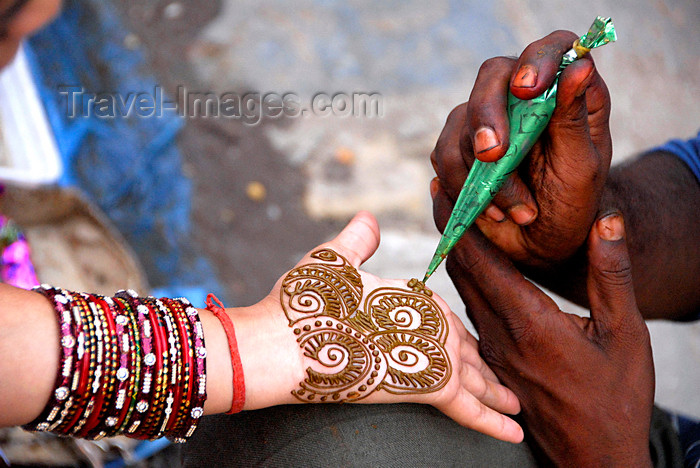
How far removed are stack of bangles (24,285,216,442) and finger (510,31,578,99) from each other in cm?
91

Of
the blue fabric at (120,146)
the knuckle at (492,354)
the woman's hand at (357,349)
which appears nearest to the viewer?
the woman's hand at (357,349)

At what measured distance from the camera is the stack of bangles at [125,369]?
1208 millimetres

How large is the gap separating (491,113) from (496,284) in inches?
19.7

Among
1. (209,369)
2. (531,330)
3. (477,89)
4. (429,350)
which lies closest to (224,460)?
(209,369)

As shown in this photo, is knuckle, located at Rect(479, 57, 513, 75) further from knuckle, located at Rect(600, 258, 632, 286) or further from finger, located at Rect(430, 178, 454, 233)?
knuckle, located at Rect(600, 258, 632, 286)

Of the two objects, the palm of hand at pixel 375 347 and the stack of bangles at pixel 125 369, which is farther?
the palm of hand at pixel 375 347

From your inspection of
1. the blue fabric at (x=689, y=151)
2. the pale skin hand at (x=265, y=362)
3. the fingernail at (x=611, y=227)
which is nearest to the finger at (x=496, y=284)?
the pale skin hand at (x=265, y=362)

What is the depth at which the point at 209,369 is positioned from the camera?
1.33 meters

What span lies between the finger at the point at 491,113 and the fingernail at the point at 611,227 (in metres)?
0.41

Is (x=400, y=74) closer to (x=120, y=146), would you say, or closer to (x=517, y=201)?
(x=120, y=146)

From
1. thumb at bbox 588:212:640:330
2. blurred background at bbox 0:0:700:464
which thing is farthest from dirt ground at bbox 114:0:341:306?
thumb at bbox 588:212:640:330

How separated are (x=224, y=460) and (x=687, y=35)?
15.6 ft

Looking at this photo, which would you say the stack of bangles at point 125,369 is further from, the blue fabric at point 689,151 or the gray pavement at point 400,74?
the gray pavement at point 400,74

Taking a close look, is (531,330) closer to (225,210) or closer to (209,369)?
(209,369)
